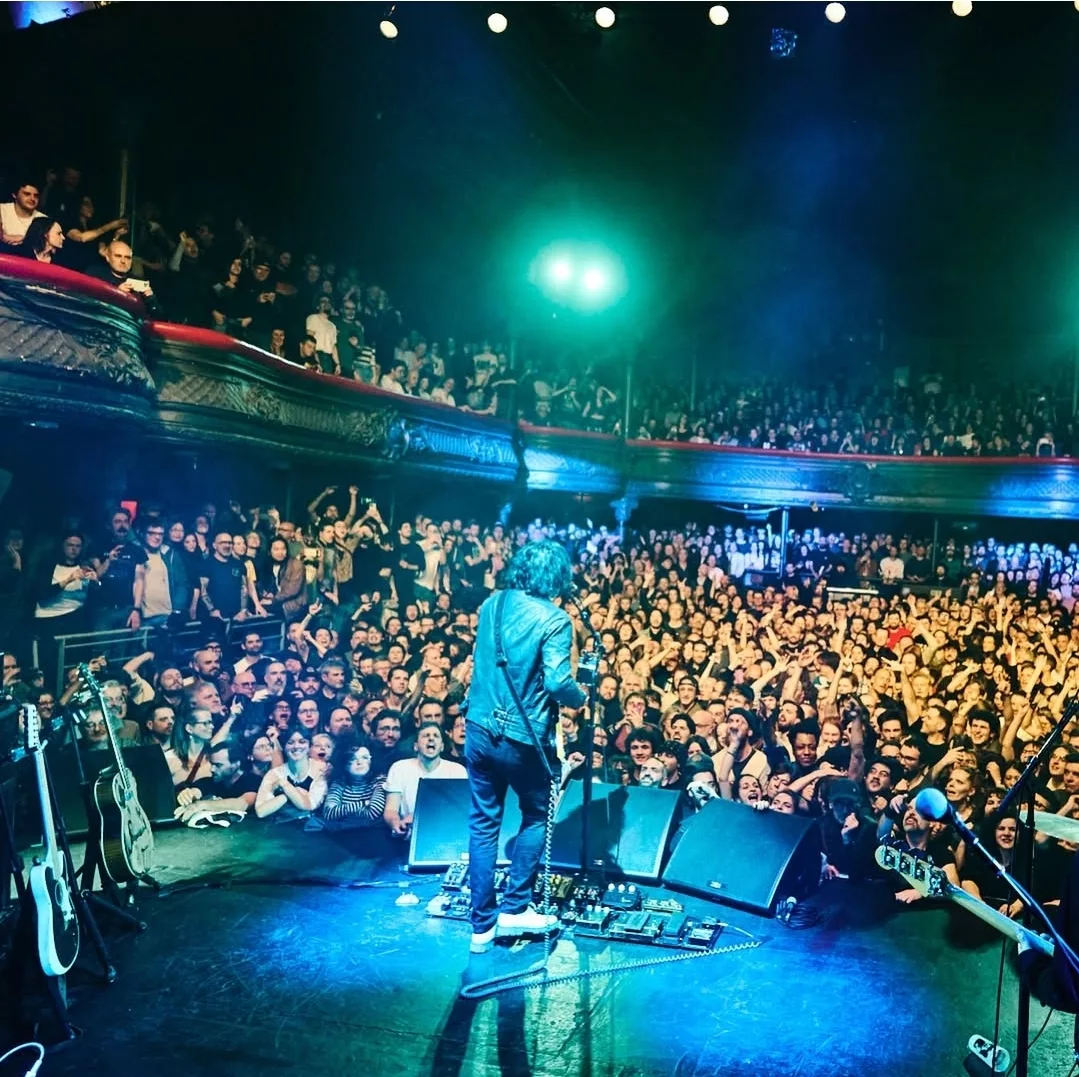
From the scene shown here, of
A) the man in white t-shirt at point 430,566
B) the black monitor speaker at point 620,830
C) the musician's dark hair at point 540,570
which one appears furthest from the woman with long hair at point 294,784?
the man in white t-shirt at point 430,566

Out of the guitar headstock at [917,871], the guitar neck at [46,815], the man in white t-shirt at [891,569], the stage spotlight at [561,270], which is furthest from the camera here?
the man in white t-shirt at [891,569]

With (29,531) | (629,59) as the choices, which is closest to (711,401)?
(629,59)

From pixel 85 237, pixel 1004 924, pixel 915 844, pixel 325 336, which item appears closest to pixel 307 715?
pixel 915 844

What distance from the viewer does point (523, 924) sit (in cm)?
390

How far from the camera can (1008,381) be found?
15.2m

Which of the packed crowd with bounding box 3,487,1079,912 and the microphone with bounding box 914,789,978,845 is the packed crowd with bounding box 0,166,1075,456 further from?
the microphone with bounding box 914,789,978,845

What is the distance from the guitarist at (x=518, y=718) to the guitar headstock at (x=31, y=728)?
1.61m

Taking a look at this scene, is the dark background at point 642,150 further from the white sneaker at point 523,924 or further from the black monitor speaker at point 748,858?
the white sneaker at point 523,924

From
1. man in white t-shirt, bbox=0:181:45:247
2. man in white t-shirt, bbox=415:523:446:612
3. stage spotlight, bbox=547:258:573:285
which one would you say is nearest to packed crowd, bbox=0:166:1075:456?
man in white t-shirt, bbox=0:181:45:247

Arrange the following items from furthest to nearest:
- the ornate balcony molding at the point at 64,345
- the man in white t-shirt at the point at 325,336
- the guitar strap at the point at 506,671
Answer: the man in white t-shirt at the point at 325,336 → the ornate balcony molding at the point at 64,345 → the guitar strap at the point at 506,671

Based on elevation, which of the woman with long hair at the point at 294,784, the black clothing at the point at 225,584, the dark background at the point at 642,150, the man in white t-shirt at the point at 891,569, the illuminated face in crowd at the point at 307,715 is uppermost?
the dark background at the point at 642,150

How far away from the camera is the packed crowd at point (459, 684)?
5.25 m

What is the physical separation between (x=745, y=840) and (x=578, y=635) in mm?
4299

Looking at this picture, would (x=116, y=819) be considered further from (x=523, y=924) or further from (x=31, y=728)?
(x=523, y=924)
